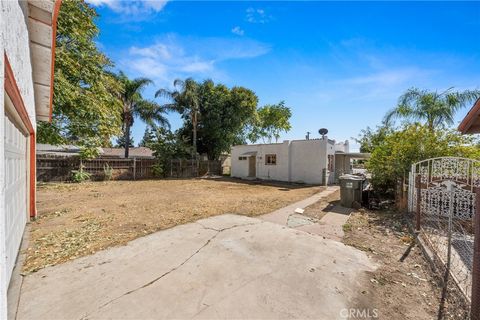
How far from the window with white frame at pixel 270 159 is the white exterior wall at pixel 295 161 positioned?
0.20 m

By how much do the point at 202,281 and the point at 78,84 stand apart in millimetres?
12797

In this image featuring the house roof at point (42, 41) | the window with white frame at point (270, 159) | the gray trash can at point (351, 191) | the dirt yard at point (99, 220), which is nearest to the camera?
the house roof at point (42, 41)

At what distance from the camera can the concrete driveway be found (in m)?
2.64

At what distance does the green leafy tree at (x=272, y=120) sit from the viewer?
1279 inches

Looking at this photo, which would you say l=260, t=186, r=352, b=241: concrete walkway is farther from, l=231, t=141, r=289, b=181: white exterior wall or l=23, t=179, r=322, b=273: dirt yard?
l=231, t=141, r=289, b=181: white exterior wall

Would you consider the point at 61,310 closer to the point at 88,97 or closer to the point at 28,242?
the point at 28,242

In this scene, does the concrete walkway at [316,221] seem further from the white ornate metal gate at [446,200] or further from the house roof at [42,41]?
the house roof at [42,41]

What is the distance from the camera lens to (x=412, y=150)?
26.6 feet

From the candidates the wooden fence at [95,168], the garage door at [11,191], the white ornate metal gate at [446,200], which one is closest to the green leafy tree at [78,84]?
the wooden fence at [95,168]

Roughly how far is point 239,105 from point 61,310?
21345mm

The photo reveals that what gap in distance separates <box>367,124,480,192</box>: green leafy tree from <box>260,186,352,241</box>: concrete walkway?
2.41 meters

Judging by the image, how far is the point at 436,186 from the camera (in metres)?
6.24

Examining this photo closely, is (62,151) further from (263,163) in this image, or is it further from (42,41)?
(42,41)

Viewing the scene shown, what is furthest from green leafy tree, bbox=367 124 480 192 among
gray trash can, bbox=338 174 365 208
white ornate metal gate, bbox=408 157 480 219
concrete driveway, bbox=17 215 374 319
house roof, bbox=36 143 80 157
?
house roof, bbox=36 143 80 157
